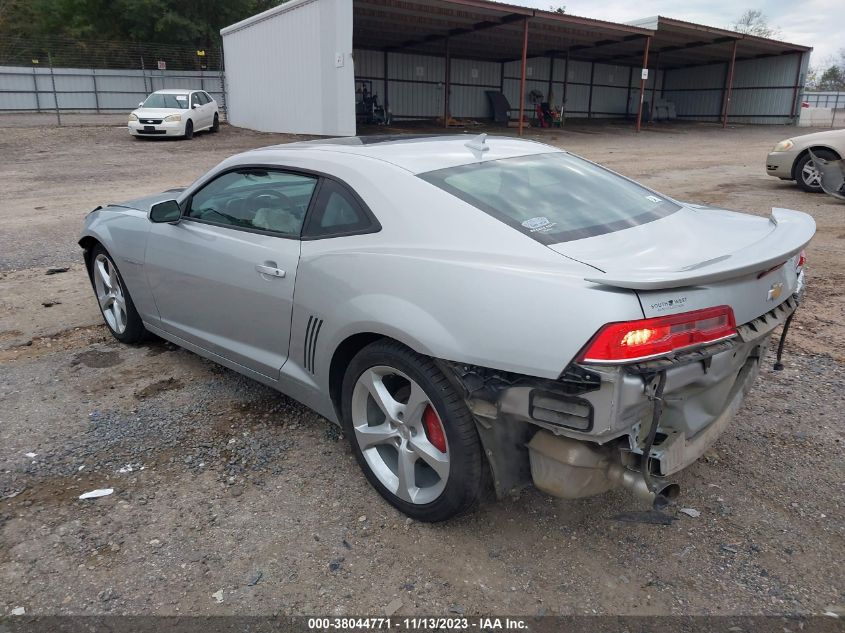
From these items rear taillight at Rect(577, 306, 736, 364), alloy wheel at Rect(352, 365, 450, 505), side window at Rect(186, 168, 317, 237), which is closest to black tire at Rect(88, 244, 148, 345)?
Result: side window at Rect(186, 168, 317, 237)

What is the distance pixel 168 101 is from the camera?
20.8 m

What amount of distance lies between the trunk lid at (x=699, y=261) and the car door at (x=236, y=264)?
142 centimetres

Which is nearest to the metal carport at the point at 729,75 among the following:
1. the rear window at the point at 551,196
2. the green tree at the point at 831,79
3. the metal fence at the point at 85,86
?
the metal fence at the point at 85,86

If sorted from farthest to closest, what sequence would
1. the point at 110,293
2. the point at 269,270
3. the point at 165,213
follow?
the point at 110,293, the point at 165,213, the point at 269,270

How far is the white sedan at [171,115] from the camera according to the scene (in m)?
19.9

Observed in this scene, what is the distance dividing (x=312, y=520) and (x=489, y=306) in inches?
50.3

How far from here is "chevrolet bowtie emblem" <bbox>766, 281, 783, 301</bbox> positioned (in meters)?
2.48

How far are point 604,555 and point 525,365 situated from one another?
963mm

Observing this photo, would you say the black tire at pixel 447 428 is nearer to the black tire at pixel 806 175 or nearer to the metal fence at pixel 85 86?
the black tire at pixel 806 175

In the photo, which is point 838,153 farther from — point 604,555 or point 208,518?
point 208,518

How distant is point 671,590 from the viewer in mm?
2367

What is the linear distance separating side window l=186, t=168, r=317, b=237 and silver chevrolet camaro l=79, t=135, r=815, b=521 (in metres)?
0.01

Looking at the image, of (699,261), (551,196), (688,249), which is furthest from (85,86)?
(699,261)

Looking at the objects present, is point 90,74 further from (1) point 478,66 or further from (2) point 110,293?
(2) point 110,293
